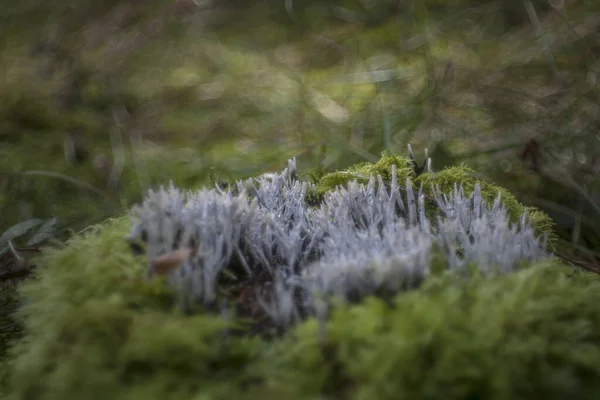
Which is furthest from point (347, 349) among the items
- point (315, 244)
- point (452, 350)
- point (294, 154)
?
point (294, 154)

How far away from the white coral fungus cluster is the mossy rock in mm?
84

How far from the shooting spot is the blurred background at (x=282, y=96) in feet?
12.1

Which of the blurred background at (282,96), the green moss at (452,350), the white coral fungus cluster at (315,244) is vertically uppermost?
the blurred background at (282,96)

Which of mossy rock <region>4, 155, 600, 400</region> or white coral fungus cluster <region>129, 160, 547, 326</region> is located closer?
mossy rock <region>4, 155, 600, 400</region>

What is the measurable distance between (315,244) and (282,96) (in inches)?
146

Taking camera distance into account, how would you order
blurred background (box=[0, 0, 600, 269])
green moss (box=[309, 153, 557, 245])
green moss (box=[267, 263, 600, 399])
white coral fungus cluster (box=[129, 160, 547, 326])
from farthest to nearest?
1. blurred background (box=[0, 0, 600, 269])
2. green moss (box=[309, 153, 557, 245])
3. white coral fungus cluster (box=[129, 160, 547, 326])
4. green moss (box=[267, 263, 600, 399])

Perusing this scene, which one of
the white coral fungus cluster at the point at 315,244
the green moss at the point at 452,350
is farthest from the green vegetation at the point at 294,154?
the white coral fungus cluster at the point at 315,244

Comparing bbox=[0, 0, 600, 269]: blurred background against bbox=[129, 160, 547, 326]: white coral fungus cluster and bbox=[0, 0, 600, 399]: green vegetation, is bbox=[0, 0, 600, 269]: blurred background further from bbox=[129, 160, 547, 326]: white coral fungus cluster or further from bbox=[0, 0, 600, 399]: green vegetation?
bbox=[129, 160, 547, 326]: white coral fungus cluster

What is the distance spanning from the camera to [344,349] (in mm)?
1295

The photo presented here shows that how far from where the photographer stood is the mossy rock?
125cm

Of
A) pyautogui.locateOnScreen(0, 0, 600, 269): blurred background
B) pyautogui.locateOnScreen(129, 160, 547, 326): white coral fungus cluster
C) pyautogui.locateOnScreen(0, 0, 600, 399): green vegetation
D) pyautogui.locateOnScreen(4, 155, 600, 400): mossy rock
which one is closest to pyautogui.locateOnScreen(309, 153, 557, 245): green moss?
pyautogui.locateOnScreen(0, 0, 600, 399): green vegetation

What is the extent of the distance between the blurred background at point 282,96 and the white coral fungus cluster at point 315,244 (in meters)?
0.88

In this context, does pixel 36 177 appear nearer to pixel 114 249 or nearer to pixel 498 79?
pixel 114 249

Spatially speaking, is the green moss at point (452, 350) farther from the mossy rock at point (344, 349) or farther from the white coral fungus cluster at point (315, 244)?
the white coral fungus cluster at point (315, 244)
